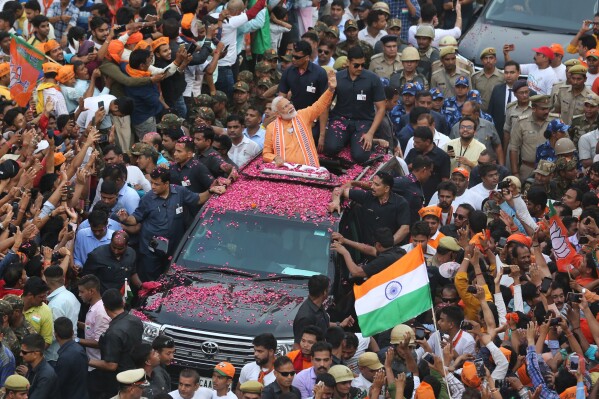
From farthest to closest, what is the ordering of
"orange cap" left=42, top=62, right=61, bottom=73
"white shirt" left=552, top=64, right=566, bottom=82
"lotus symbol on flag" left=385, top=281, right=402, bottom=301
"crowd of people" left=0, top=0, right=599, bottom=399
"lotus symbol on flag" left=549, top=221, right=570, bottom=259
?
"white shirt" left=552, top=64, right=566, bottom=82 < "orange cap" left=42, top=62, right=61, bottom=73 < "lotus symbol on flag" left=549, top=221, right=570, bottom=259 < "lotus symbol on flag" left=385, top=281, right=402, bottom=301 < "crowd of people" left=0, top=0, right=599, bottom=399

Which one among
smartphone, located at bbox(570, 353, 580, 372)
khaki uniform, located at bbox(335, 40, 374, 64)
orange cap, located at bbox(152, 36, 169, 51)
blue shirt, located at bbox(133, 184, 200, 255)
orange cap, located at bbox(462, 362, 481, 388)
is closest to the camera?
orange cap, located at bbox(462, 362, 481, 388)

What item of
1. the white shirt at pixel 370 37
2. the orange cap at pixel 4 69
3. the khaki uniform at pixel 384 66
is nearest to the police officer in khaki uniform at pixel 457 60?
the khaki uniform at pixel 384 66

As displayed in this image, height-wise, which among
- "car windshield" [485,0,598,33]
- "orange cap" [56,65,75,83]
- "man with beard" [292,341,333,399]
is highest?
"man with beard" [292,341,333,399]

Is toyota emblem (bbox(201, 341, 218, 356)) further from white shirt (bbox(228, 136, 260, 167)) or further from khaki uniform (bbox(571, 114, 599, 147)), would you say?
khaki uniform (bbox(571, 114, 599, 147))

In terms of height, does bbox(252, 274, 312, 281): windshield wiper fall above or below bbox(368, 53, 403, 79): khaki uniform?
above

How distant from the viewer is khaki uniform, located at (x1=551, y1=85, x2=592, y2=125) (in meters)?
22.9

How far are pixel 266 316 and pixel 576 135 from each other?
24.3ft

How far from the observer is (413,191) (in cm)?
1933

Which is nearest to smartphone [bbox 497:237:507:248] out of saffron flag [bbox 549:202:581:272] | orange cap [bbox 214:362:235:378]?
saffron flag [bbox 549:202:581:272]

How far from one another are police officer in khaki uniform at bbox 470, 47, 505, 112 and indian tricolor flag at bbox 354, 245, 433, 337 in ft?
29.3

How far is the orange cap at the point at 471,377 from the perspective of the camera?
1420 centimetres

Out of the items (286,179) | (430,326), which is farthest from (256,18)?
(430,326)

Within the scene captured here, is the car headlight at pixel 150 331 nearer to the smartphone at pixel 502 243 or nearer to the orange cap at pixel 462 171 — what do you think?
the smartphone at pixel 502 243

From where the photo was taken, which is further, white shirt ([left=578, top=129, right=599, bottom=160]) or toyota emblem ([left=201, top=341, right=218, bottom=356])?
white shirt ([left=578, top=129, right=599, bottom=160])
